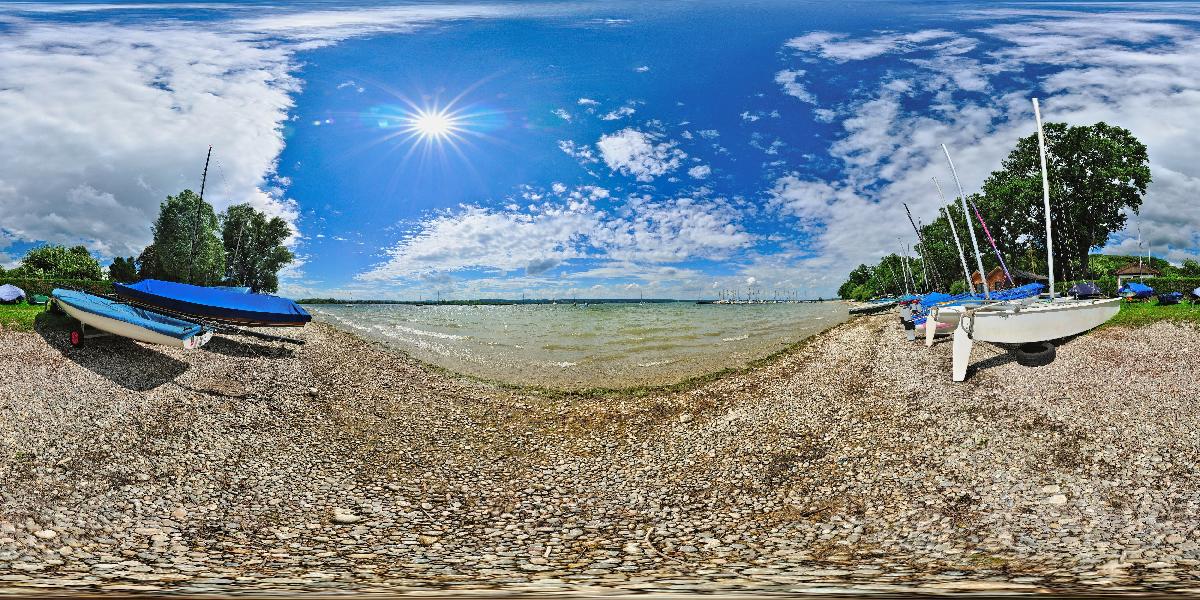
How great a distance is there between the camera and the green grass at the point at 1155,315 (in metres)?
16.2

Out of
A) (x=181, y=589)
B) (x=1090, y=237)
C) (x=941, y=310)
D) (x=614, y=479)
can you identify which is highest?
(x=1090, y=237)

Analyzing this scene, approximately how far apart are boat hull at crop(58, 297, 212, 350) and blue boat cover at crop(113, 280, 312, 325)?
4.09 metres

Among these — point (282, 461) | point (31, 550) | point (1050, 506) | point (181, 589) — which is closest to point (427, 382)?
point (282, 461)

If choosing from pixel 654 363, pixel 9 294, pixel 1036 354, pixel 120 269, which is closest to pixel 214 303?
pixel 9 294

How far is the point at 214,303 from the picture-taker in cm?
1883

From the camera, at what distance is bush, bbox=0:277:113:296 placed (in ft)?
58.2

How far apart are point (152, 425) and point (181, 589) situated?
7.70 meters

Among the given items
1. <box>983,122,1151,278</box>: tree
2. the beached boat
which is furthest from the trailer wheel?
<box>983,122,1151,278</box>: tree

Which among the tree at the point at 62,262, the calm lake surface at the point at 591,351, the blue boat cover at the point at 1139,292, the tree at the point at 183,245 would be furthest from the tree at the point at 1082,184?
the tree at the point at 62,262

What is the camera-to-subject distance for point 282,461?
11031 mm

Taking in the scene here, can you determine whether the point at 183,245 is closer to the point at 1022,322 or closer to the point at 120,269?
the point at 120,269

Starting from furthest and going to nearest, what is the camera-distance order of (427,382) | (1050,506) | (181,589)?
(427,382), (1050,506), (181,589)

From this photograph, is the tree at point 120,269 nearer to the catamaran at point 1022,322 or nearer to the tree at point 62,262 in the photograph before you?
the tree at point 62,262

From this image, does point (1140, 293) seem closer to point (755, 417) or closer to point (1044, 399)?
point (1044, 399)
